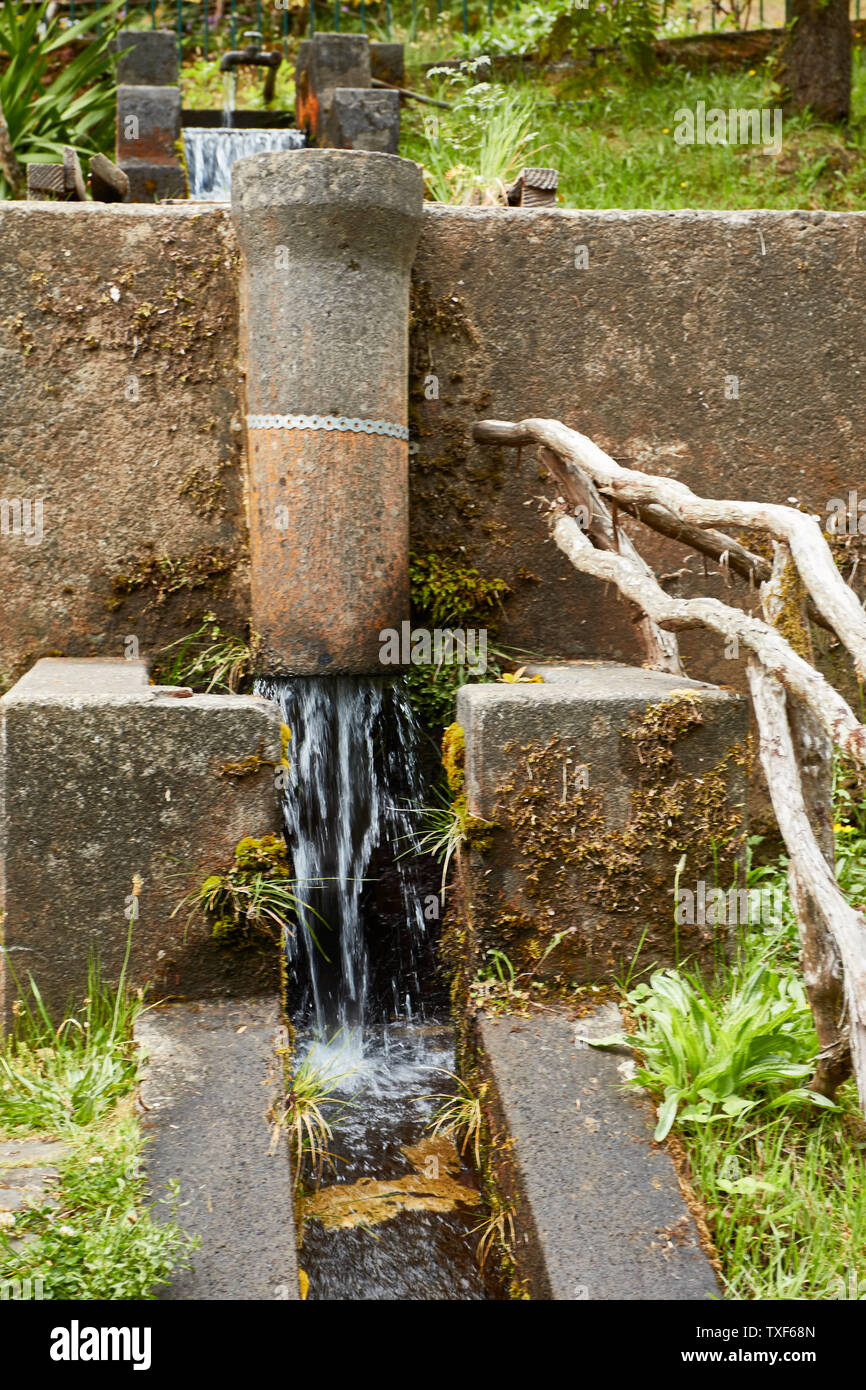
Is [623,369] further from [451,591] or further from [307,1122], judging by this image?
[307,1122]

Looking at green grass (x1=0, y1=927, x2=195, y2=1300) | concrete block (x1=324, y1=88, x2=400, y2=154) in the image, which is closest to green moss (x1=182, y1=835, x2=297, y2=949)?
green grass (x1=0, y1=927, x2=195, y2=1300)

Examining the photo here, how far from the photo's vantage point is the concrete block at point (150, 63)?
7090 mm

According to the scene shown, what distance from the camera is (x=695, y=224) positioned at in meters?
4.57

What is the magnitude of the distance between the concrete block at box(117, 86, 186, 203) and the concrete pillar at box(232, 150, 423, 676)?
230 centimetres

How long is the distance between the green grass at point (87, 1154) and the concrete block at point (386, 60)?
7238 mm

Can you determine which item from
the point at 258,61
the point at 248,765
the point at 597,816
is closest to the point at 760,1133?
the point at 597,816

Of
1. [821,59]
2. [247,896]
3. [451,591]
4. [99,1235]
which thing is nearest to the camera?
[99,1235]

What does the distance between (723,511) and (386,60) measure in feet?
20.9

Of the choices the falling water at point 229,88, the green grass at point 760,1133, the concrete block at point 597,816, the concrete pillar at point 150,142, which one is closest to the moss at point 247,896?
the concrete block at point 597,816

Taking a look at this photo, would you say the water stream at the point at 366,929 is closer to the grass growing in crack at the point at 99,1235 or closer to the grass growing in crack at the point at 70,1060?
the grass growing in crack at the point at 70,1060

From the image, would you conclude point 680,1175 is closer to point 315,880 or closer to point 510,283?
point 315,880

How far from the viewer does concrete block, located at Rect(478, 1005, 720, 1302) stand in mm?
2477

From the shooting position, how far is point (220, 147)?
281 inches

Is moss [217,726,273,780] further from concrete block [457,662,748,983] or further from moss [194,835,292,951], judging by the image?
concrete block [457,662,748,983]
